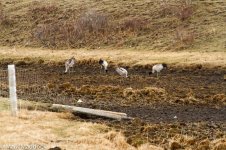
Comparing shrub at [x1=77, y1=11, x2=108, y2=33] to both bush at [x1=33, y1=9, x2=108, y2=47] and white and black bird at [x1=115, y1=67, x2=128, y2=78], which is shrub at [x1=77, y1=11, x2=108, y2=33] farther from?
white and black bird at [x1=115, y1=67, x2=128, y2=78]

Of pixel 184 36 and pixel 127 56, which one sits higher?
pixel 184 36

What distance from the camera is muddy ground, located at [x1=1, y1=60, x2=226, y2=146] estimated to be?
55.2 feet

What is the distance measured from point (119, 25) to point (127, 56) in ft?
34.8

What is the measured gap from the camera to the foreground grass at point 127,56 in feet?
115

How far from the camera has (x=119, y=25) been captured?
49.5 m

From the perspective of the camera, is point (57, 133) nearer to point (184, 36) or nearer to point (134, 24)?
point (184, 36)

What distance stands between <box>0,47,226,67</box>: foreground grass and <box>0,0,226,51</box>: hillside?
1.73 meters

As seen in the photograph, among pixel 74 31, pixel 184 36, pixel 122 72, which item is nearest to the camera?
pixel 122 72

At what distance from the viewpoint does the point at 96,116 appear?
18.5 m

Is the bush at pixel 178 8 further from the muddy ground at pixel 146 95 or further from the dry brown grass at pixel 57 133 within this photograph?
the dry brown grass at pixel 57 133

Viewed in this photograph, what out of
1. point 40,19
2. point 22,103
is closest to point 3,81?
point 22,103

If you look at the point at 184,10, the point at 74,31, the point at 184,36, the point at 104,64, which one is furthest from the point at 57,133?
the point at 74,31

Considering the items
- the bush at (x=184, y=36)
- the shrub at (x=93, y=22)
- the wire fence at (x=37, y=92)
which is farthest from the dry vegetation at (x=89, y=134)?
the shrub at (x=93, y=22)

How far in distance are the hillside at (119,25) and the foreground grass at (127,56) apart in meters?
1.73
